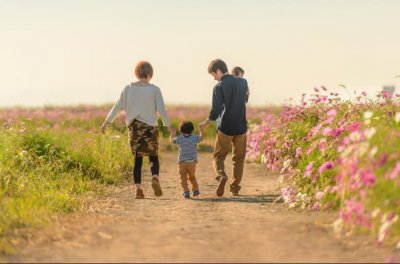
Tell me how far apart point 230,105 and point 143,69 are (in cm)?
150

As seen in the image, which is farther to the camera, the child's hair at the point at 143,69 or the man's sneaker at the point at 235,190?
the man's sneaker at the point at 235,190

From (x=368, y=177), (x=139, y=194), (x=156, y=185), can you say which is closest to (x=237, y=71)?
(x=156, y=185)

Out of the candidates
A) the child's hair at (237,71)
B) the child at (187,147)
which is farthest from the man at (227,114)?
the child's hair at (237,71)

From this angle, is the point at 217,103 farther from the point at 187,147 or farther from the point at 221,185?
the point at 221,185

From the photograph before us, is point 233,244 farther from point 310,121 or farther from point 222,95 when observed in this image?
point 310,121

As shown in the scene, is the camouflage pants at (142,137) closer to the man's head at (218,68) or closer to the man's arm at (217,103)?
the man's arm at (217,103)

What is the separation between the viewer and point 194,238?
6797 millimetres

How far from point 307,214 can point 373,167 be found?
221 cm

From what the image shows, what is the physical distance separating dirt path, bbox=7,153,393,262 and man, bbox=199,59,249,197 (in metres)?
1.51

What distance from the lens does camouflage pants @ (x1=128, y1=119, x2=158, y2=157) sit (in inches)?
413

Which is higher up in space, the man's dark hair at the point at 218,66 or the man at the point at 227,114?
the man's dark hair at the point at 218,66

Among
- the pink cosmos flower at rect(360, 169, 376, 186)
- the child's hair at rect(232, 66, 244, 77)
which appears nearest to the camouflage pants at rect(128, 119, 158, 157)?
the child's hair at rect(232, 66, 244, 77)

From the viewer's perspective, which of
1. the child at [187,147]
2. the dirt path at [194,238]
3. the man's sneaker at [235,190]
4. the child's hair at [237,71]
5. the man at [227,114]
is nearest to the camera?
the dirt path at [194,238]

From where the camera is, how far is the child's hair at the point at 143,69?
10422mm
